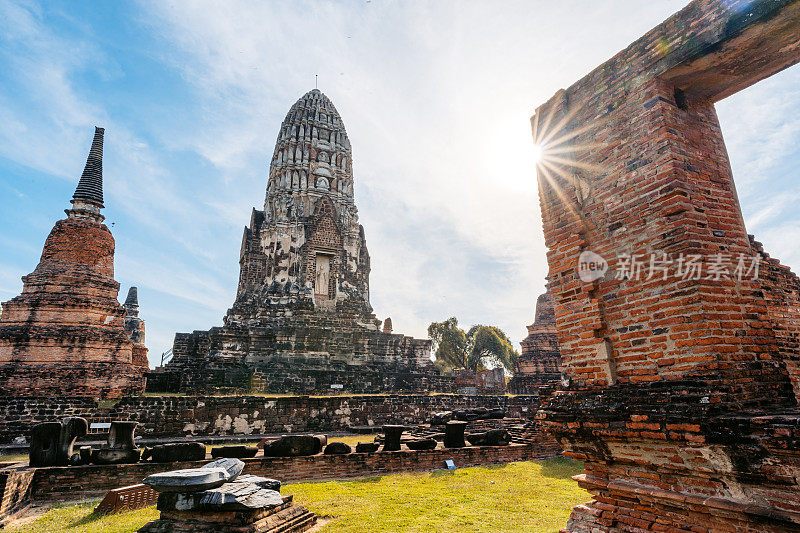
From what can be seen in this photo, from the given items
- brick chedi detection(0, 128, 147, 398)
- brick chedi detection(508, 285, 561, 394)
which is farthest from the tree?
brick chedi detection(0, 128, 147, 398)

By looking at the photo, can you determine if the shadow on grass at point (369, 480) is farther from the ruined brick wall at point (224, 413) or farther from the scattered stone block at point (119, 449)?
the ruined brick wall at point (224, 413)

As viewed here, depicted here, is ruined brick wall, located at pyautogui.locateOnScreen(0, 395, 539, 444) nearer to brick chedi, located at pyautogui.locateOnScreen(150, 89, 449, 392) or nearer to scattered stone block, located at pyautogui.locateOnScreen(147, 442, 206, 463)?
→ brick chedi, located at pyautogui.locateOnScreen(150, 89, 449, 392)

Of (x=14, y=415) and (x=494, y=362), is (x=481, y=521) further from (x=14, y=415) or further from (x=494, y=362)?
(x=494, y=362)

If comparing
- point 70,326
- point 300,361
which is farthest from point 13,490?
point 300,361

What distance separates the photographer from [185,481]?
5.18m

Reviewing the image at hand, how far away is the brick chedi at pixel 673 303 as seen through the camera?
3.32 metres

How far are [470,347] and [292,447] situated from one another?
140 ft

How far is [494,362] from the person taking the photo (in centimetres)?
4981

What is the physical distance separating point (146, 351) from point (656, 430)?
28.3 metres

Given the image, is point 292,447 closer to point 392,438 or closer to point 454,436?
point 392,438

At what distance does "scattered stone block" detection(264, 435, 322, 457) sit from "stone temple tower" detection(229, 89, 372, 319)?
13570 millimetres

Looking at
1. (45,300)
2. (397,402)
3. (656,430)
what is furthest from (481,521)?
(45,300)

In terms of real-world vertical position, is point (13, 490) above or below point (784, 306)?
below

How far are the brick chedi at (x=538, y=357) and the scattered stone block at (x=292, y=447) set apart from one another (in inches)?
734
